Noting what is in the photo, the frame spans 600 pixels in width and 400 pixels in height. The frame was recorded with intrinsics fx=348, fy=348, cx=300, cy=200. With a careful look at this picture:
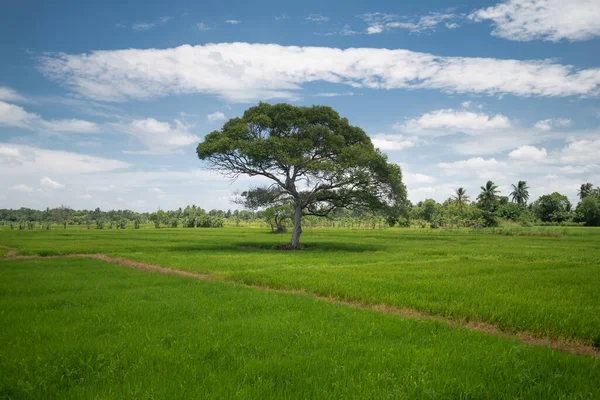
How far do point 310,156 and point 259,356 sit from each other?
3107 cm

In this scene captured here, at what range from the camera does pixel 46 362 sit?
6590mm

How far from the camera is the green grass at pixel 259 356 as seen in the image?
568 centimetres

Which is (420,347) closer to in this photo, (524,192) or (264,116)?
(264,116)

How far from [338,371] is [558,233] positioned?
66935mm

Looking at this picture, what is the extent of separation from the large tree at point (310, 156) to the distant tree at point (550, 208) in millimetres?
97557

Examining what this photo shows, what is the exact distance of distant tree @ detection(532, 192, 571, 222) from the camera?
352 ft

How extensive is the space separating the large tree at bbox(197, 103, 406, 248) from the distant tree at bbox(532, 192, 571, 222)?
320 ft

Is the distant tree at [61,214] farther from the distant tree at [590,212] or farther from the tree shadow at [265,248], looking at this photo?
the distant tree at [590,212]

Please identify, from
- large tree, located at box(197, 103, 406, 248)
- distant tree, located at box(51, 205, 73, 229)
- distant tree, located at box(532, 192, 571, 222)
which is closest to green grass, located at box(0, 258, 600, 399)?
large tree, located at box(197, 103, 406, 248)

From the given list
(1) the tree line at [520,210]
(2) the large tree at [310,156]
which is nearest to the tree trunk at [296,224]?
(2) the large tree at [310,156]

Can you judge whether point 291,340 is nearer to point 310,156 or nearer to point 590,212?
point 310,156

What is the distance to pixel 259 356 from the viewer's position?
704 centimetres

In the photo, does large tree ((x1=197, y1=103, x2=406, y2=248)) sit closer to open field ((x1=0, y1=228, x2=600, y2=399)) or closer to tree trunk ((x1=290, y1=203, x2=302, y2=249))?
tree trunk ((x1=290, y1=203, x2=302, y2=249))

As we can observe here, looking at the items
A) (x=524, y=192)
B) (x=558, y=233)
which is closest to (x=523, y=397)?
(x=558, y=233)
